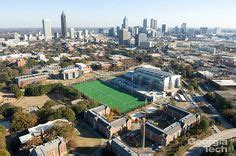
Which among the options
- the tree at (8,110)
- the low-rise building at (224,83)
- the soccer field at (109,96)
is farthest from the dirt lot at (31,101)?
the low-rise building at (224,83)

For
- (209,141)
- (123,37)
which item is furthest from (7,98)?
(123,37)

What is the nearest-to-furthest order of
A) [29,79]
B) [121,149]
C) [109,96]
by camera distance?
[121,149] → [109,96] → [29,79]

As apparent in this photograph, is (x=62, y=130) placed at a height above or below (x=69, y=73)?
below

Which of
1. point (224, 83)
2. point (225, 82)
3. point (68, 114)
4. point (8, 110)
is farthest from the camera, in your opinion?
point (225, 82)

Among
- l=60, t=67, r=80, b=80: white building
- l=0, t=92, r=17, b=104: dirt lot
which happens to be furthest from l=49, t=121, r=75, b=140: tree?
l=60, t=67, r=80, b=80: white building

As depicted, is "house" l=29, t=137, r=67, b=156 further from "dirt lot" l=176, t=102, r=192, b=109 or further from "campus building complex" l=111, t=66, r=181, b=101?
"dirt lot" l=176, t=102, r=192, b=109

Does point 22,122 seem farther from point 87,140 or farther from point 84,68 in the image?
point 84,68

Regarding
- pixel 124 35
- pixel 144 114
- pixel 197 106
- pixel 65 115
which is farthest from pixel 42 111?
pixel 124 35
